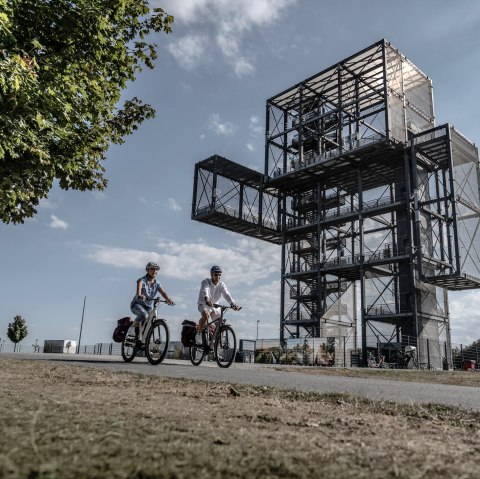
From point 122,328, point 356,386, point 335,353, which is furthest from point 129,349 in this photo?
point 335,353

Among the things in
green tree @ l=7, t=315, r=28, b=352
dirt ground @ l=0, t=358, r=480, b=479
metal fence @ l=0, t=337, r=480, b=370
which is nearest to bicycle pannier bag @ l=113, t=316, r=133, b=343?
dirt ground @ l=0, t=358, r=480, b=479

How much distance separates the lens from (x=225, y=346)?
962cm

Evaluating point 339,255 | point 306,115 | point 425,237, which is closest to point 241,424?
point 425,237

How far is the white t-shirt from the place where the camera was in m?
9.42

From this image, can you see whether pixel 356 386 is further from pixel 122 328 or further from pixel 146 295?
pixel 122 328

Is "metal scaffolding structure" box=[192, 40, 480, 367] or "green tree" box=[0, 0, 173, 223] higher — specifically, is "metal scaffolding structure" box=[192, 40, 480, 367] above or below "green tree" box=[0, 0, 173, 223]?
above

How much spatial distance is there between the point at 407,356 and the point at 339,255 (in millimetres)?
11998

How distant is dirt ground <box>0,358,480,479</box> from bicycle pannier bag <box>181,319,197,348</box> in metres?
6.34

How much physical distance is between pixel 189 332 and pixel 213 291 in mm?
1057

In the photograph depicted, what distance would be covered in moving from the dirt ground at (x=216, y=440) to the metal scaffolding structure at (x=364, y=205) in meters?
27.7

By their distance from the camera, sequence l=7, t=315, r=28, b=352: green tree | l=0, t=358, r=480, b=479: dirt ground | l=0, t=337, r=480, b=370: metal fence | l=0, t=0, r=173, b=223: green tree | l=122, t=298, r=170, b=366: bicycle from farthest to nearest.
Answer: l=7, t=315, r=28, b=352: green tree < l=0, t=337, r=480, b=370: metal fence < l=122, t=298, r=170, b=366: bicycle < l=0, t=0, r=173, b=223: green tree < l=0, t=358, r=480, b=479: dirt ground

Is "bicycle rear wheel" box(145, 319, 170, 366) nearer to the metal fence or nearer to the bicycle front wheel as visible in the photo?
the bicycle front wheel

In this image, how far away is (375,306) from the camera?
37.9m

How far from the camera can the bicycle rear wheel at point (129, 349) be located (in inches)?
379
